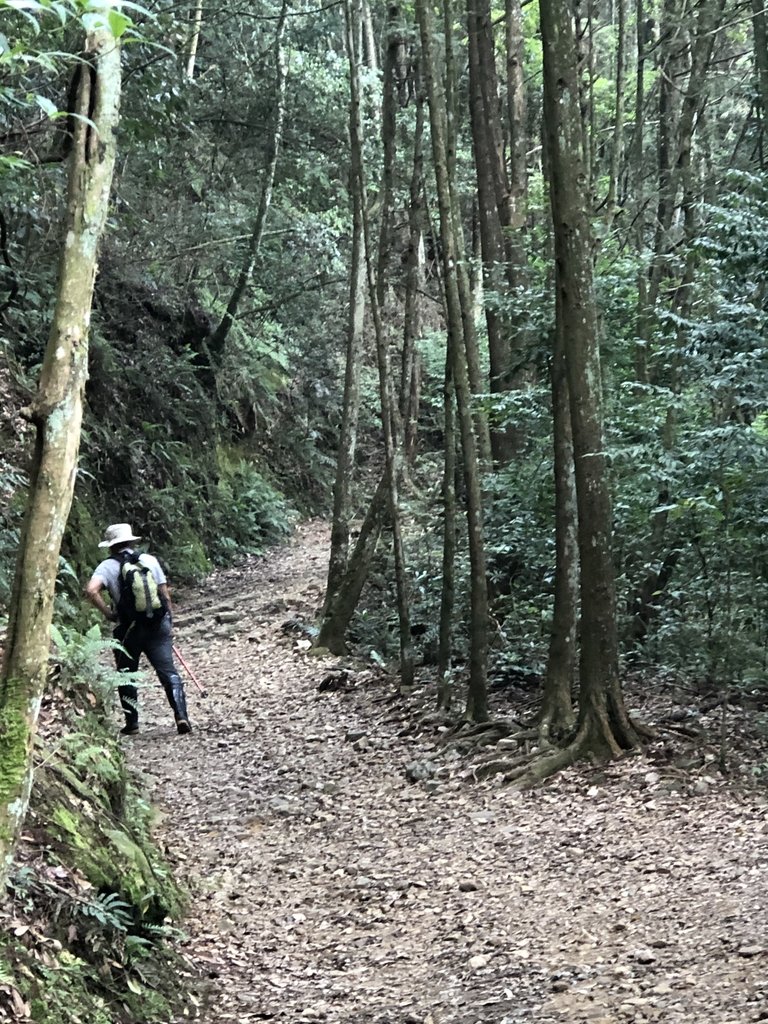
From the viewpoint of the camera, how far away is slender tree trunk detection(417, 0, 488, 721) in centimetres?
889

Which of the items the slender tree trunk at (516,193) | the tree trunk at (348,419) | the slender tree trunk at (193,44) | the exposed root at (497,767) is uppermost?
the slender tree trunk at (193,44)

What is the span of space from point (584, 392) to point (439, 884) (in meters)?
3.90

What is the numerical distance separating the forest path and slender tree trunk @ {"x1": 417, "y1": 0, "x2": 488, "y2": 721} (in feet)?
3.10

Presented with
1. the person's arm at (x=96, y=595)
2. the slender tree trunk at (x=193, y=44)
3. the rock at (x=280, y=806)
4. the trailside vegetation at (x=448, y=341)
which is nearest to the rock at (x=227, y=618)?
the trailside vegetation at (x=448, y=341)

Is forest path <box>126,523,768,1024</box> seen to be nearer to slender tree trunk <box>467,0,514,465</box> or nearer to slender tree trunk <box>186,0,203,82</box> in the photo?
slender tree trunk <box>467,0,514,465</box>

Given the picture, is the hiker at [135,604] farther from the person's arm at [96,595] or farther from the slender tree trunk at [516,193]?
the slender tree trunk at [516,193]

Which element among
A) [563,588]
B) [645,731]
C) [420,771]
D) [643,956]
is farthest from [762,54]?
[643,956]

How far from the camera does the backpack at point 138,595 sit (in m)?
8.99

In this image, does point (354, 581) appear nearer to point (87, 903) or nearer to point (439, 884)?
point (439, 884)

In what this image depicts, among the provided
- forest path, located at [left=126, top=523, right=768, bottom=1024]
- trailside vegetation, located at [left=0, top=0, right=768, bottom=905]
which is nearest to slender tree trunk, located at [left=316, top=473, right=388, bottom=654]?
trailside vegetation, located at [left=0, top=0, right=768, bottom=905]

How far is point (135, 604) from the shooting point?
8.99m

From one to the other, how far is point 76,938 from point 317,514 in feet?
64.6

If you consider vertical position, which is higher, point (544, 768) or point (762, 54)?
point (762, 54)

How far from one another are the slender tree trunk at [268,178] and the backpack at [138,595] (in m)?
11.8
